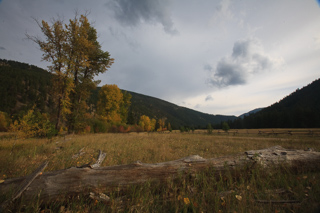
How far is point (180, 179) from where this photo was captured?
279 cm

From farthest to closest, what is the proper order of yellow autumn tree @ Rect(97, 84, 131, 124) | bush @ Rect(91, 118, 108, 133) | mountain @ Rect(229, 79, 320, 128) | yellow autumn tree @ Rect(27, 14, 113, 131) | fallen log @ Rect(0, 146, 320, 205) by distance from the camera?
1. mountain @ Rect(229, 79, 320, 128)
2. yellow autumn tree @ Rect(97, 84, 131, 124)
3. bush @ Rect(91, 118, 108, 133)
4. yellow autumn tree @ Rect(27, 14, 113, 131)
5. fallen log @ Rect(0, 146, 320, 205)

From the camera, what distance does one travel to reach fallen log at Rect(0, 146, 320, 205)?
2150 mm

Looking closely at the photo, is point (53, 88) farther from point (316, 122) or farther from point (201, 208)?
point (316, 122)

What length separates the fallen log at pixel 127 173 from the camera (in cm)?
215

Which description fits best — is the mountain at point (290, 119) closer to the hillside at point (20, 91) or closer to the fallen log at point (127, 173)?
the fallen log at point (127, 173)

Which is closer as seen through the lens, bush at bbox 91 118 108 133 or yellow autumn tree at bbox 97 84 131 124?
bush at bbox 91 118 108 133

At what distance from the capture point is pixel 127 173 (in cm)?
267

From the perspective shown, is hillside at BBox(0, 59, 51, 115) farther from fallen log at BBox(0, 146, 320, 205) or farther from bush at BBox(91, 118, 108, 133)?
fallen log at BBox(0, 146, 320, 205)

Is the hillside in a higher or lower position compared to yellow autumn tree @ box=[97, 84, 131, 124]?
higher

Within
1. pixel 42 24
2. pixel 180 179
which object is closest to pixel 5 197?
pixel 180 179

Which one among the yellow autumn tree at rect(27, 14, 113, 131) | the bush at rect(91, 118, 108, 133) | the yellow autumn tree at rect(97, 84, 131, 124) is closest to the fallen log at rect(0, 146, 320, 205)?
the yellow autumn tree at rect(27, 14, 113, 131)

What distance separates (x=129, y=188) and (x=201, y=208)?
1461 millimetres

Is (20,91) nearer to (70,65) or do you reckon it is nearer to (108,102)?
(108,102)

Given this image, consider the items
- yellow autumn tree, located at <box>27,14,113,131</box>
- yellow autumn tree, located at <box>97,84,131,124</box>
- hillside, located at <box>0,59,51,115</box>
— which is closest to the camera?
yellow autumn tree, located at <box>27,14,113,131</box>
